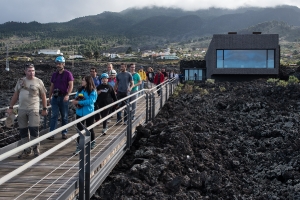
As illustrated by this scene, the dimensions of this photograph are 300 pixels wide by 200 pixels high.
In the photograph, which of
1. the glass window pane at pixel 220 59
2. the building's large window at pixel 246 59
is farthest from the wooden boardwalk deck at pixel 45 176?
the building's large window at pixel 246 59

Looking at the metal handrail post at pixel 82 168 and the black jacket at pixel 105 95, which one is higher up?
the black jacket at pixel 105 95

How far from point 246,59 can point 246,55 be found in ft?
1.13

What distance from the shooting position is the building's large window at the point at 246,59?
3334cm

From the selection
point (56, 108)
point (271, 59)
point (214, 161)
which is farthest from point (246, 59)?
point (56, 108)

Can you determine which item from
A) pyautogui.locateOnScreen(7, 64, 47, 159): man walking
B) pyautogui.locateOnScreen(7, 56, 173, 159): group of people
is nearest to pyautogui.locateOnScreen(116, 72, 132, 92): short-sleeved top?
pyautogui.locateOnScreen(7, 56, 173, 159): group of people

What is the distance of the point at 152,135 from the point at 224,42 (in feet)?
84.0

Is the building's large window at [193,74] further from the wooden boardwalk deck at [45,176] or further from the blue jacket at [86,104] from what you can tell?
the wooden boardwalk deck at [45,176]

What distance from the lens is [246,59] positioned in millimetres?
33531

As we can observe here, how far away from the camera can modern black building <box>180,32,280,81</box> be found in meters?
33.2

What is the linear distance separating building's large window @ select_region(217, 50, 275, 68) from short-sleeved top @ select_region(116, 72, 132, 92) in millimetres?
24794

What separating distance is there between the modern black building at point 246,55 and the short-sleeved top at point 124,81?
24607 millimetres

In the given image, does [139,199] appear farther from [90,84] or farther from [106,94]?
[106,94]

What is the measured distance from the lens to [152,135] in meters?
9.84

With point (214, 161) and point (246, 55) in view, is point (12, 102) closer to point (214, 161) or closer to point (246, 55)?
point (214, 161)
